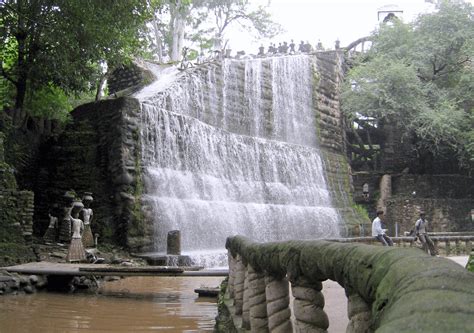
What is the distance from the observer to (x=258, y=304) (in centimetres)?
398

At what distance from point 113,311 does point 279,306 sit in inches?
236

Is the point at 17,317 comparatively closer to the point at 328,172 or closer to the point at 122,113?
the point at 122,113

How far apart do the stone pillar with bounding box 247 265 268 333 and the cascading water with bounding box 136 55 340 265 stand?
12670 mm

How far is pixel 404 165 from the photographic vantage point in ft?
110

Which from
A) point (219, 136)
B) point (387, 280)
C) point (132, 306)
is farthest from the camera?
point (219, 136)

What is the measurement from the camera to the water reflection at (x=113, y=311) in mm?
7473

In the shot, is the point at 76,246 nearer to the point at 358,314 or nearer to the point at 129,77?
the point at 358,314

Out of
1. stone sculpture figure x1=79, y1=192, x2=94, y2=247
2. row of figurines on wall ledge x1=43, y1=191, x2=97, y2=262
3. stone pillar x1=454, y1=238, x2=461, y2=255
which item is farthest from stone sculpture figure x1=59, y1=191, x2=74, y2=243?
stone pillar x1=454, y1=238, x2=461, y2=255

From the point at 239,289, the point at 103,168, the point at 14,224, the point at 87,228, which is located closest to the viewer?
the point at 239,289

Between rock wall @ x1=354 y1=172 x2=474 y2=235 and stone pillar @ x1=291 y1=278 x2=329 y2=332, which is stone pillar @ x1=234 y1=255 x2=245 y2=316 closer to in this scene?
stone pillar @ x1=291 y1=278 x2=329 y2=332

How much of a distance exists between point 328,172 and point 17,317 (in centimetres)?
2185

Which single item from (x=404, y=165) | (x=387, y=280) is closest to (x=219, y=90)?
(x=404, y=165)

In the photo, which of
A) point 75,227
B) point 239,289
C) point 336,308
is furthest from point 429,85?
point 239,289

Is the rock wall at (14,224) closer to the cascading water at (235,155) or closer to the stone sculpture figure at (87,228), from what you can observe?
the stone sculpture figure at (87,228)
